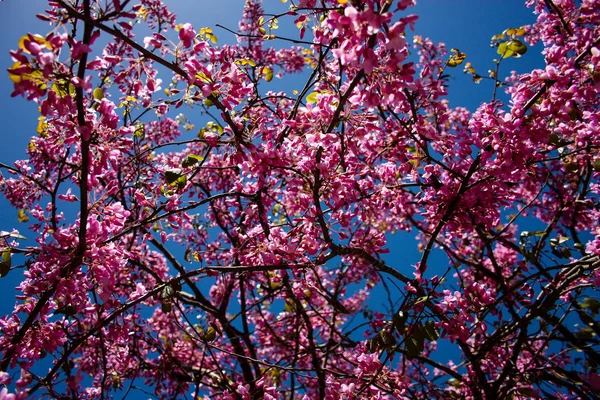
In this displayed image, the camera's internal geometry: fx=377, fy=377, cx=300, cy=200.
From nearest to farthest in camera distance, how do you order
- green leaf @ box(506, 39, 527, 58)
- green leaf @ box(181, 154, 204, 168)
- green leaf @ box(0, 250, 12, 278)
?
green leaf @ box(0, 250, 12, 278) < green leaf @ box(181, 154, 204, 168) < green leaf @ box(506, 39, 527, 58)

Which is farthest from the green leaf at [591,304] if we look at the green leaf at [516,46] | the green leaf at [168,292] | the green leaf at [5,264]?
the green leaf at [5,264]

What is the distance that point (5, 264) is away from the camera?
2.39 metres

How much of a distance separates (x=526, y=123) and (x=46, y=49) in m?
2.70

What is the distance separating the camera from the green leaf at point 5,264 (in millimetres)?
2379

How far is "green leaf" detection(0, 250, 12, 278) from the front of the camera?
2.38 meters

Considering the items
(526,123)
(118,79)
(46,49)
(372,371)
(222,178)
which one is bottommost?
(372,371)

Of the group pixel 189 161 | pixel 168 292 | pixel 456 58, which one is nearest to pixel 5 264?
pixel 168 292

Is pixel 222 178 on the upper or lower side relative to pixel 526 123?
upper

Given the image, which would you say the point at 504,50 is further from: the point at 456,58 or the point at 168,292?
the point at 168,292

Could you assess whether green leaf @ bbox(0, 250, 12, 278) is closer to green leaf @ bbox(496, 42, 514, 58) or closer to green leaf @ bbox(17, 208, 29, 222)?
green leaf @ bbox(17, 208, 29, 222)

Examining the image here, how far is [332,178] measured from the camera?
9.01ft

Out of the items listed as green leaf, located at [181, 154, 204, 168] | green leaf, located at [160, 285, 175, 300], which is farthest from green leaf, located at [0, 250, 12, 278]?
green leaf, located at [181, 154, 204, 168]

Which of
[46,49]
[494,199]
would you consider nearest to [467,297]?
[494,199]

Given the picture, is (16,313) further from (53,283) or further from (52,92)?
(52,92)
